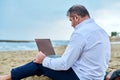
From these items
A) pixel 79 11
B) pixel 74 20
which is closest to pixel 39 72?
pixel 74 20

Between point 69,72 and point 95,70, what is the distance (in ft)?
0.97

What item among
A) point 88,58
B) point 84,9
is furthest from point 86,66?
point 84,9

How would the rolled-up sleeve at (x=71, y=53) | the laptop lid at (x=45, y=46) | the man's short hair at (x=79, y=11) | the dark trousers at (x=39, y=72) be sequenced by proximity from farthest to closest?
1. the laptop lid at (x=45, y=46)
2. the dark trousers at (x=39, y=72)
3. the man's short hair at (x=79, y=11)
4. the rolled-up sleeve at (x=71, y=53)

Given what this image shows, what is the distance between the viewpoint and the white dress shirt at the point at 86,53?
13.1 ft

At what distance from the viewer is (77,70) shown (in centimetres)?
419

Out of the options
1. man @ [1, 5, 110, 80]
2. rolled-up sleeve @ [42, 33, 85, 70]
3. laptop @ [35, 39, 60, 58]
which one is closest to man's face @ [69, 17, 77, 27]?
man @ [1, 5, 110, 80]

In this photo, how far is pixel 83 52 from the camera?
4.08 m

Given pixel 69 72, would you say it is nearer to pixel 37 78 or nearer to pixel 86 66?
pixel 86 66

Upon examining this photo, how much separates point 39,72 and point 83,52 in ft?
2.53

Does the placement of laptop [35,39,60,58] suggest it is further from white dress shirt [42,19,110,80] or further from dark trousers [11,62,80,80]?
white dress shirt [42,19,110,80]

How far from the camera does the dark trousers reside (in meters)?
4.27

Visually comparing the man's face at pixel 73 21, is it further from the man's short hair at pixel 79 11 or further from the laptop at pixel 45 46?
the laptop at pixel 45 46

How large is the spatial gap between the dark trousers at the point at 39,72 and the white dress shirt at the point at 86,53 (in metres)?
0.11

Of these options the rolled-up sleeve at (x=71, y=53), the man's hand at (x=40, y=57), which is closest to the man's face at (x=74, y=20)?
the rolled-up sleeve at (x=71, y=53)
